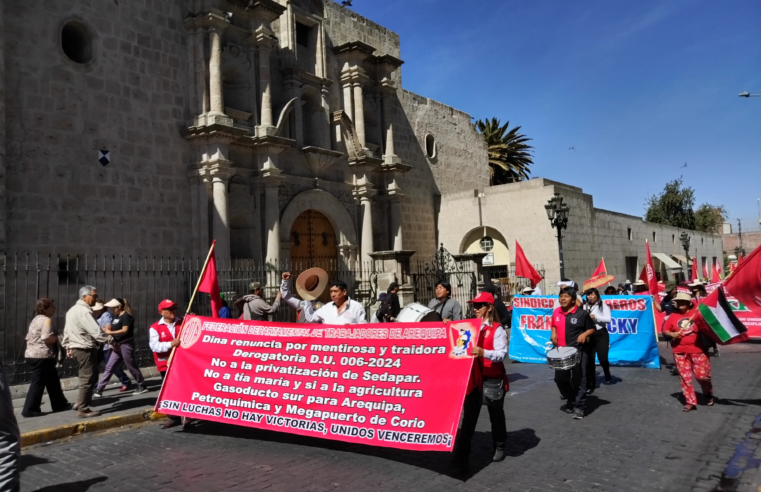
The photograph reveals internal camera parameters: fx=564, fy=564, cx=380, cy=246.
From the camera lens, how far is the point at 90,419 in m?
7.56

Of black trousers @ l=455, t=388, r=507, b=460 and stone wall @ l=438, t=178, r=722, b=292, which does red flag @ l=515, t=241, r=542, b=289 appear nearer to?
stone wall @ l=438, t=178, r=722, b=292

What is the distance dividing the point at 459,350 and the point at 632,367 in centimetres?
717

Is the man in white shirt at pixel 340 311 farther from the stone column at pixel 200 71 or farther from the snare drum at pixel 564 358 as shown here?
the stone column at pixel 200 71

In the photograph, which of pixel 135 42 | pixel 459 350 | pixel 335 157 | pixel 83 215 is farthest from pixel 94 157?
pixel 459 350

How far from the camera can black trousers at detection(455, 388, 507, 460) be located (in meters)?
5.31

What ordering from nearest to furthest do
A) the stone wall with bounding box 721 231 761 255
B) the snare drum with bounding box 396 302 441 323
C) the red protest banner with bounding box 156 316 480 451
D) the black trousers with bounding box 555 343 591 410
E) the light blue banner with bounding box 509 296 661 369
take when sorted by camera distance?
the red protest banner with bounding box 156 316 480 451 → the snare drum with bounding box 396 302 441 323 → the black trousers with bounding box 555 343 591 410 → the light blue banner with bounding box 509 296 661 369 → the stone wall with bounding box 721 231 761 255

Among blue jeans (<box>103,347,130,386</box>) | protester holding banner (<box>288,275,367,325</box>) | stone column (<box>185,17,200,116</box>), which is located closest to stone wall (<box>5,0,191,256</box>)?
stone column (<box>185,17,200,116</box>)

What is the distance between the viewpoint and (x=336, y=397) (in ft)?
19.5

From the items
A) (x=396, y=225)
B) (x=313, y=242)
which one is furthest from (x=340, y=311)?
(x=396, y=225)

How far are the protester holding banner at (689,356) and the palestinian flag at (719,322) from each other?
0.11m

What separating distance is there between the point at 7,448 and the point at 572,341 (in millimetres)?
6349

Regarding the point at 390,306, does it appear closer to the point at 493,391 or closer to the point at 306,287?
the point at 306,287

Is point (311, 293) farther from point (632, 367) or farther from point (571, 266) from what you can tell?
point (571, 266)

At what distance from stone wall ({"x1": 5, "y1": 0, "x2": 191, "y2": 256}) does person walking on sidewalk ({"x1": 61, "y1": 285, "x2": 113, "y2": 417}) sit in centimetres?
372
